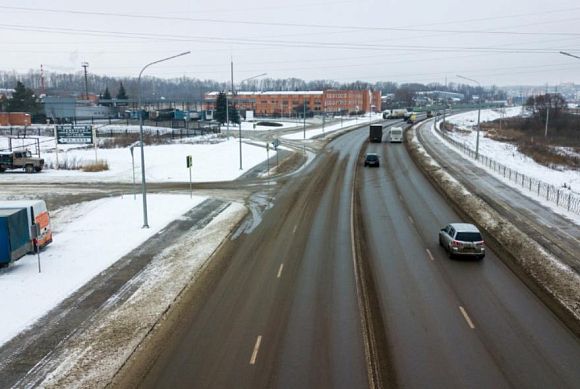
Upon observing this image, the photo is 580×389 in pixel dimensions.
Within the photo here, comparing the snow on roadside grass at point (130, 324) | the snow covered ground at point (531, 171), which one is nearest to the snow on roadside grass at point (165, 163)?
the snow on roadside grass at point (130, 324)

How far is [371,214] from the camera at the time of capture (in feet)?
102

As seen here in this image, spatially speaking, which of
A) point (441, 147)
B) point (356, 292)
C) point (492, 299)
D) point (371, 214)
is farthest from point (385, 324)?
point (441, 147)

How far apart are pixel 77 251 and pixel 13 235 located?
3179 mm

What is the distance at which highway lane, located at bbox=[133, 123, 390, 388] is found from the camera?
1276 cm

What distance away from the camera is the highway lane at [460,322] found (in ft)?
42.3

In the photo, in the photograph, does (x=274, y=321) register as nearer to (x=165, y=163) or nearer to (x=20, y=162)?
(x=165, y=163)

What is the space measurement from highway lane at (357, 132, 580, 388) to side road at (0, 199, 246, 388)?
7.20m

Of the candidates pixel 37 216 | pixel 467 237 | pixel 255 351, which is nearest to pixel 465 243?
pixel 467 237

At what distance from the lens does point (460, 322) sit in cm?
1597

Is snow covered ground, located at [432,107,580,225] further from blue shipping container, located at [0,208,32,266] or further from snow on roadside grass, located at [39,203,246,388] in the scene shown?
blue shipping container, located at [0,208,32,266]

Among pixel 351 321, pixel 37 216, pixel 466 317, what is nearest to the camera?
pixel 351 321

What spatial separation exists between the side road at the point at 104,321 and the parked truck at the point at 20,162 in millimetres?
29812

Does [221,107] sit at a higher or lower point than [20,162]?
higher

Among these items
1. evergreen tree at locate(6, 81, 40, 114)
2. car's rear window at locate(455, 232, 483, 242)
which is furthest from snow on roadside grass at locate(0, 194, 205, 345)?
evergreen tree at locate(6, 81, 40, 114)
